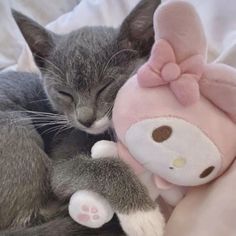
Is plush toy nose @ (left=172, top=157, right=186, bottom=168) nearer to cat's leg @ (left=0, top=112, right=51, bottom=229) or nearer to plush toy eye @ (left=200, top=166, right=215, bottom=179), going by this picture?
plush toy eye @ (left=200, top=166, right=215, bottom=179)

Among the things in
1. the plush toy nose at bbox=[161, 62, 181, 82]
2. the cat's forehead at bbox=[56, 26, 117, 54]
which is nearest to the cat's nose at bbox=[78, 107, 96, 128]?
the cat's forehead at bbox=[56, 26, 117, 54]

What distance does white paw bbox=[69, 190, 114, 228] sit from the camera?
0.86m

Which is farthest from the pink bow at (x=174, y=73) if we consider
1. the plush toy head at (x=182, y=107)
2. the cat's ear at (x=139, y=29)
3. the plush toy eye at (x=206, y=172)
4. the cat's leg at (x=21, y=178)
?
the cat's leg at (x=21, y=178)

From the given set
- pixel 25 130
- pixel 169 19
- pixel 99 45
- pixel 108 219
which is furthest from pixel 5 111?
pixel 169 19

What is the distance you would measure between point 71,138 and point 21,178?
0.17 meters

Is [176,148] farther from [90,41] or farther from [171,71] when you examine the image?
[90,41]

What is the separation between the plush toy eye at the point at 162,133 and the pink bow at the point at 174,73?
0.05 metres

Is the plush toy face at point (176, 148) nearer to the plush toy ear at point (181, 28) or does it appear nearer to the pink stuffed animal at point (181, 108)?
the pink stuffed animal at point (181, 108)

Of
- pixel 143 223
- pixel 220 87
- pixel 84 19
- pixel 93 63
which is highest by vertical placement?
pixel 220 87

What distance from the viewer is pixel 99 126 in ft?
3.28

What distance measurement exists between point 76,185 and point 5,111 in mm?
337

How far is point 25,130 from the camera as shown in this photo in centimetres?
111

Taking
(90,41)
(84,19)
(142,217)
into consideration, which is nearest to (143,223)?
(142,217)

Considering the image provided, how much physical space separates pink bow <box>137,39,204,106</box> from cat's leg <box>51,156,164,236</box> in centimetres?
21
